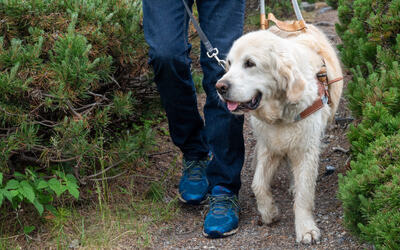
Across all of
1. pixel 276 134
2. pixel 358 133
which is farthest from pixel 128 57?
pixel 358 133

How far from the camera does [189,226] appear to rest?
12.0 feet

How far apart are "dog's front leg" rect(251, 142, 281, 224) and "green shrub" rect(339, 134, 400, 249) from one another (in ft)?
2.08

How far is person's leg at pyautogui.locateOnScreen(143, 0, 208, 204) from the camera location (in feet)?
10.7

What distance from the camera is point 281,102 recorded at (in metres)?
3.14

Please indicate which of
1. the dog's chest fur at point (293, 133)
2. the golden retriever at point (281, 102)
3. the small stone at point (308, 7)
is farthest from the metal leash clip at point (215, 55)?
the small stone at point (308, 7)

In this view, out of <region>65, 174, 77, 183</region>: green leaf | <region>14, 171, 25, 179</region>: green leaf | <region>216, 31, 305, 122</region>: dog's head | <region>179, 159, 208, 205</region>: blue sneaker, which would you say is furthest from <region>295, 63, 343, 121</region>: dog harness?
<region>14, 171, 25, 179</region>: green leaf

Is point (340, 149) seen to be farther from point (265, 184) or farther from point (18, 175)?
point (18, 175)

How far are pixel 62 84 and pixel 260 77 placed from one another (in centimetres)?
119

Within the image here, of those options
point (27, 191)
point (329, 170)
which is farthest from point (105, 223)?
point (329, 170)

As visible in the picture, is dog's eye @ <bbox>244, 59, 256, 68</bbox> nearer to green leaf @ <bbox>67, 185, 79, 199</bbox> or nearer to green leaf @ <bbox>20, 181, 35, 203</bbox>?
green leaf @ <bbox>67, 185, 79, 199</bbox>

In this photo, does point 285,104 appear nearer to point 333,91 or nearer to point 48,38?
point 333,91

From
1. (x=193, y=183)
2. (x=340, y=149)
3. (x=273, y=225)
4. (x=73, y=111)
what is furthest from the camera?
(x=340, y=149)

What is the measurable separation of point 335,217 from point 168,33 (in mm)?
1662

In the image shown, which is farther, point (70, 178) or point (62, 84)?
point (70, 178)
